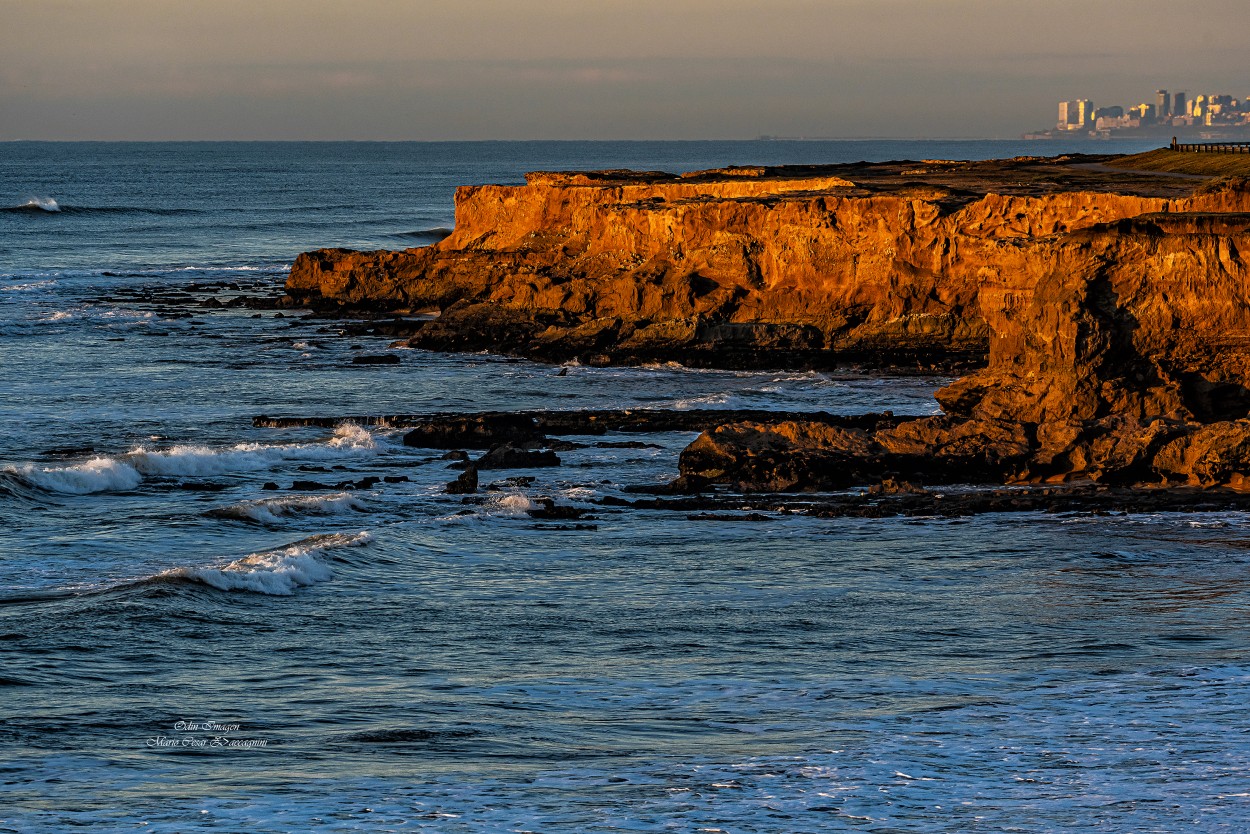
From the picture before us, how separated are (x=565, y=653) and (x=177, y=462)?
49.2 ft

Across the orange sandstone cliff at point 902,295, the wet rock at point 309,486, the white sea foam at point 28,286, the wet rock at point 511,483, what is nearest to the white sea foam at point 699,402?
the orange sandstone cliff at point 902,295

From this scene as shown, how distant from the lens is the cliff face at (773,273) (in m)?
45.5

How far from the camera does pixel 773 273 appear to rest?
4975 cm

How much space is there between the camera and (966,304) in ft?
151

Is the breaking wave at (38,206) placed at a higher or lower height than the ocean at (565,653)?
higher

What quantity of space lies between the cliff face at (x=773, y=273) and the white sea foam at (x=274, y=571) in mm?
21814

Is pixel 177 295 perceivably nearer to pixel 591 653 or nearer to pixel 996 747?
pixel 591 653

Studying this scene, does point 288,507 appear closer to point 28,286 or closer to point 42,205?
point 28,286

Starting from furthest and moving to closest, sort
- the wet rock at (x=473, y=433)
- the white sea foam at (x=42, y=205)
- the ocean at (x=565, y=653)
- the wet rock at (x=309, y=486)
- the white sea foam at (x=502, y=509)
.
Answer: the white sea foam at (x=42, y=205), the wet rock at (x=473, y=433), the wet rock at (x=309, y=486), the white sea foam at (x=502, y=509), the ocean at (x=565, y=653)

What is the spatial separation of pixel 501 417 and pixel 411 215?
302 feet

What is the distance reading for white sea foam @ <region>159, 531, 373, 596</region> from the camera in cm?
2133

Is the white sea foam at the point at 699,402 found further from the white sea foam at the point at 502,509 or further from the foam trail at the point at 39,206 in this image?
the foam trail at the point at 39,206

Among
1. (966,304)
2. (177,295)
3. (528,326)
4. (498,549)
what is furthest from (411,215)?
(498,549)

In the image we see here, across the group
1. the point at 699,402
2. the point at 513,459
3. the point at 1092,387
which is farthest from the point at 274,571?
the point at 699,402
